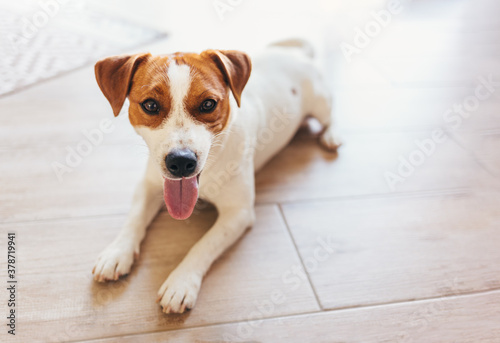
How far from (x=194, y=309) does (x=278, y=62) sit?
122cm

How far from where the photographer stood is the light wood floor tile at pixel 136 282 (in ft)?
4.27

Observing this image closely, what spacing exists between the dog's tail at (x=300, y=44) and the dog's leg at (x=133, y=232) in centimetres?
121

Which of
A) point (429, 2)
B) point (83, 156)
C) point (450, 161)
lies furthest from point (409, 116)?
point (429, 2)

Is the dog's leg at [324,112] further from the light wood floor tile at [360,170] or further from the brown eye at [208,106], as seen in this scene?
the brown eye at [208,106]

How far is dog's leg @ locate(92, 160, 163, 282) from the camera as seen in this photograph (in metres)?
1.41

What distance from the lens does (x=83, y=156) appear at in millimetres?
1991

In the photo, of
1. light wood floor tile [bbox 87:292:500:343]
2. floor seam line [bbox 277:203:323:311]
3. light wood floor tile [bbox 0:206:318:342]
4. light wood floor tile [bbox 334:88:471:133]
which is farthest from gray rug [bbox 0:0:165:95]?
light wood floor tile [bbox 87:292:500:343]

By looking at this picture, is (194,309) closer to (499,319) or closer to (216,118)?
(216,118)

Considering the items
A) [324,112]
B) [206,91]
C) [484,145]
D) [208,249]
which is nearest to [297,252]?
[208,249]

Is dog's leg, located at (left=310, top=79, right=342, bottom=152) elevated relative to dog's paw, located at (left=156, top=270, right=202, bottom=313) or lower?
elevated

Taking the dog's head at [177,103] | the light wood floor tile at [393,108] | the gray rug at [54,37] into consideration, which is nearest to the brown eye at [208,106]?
the dog's head at [177,103]

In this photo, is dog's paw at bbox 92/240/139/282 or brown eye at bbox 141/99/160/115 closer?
brown eye at bbox 141/99/160/115

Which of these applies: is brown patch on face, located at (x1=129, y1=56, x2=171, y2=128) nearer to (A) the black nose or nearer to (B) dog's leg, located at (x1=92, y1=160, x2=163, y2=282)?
(A) the black nose
